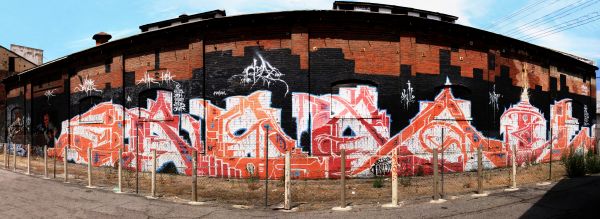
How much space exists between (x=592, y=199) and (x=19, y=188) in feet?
53.5

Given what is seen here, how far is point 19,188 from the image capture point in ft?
36.6

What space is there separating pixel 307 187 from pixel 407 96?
5.65 meters

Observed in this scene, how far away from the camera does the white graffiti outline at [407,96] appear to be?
13688 millimetres

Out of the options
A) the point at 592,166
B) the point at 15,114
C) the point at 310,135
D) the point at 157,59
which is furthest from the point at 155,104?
the point at 15,114

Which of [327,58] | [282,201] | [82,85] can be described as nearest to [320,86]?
[327,58]

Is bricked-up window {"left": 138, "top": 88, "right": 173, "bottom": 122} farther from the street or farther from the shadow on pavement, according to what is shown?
the shadow on pavement

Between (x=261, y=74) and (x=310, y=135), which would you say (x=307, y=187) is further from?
(x=261, y=74)

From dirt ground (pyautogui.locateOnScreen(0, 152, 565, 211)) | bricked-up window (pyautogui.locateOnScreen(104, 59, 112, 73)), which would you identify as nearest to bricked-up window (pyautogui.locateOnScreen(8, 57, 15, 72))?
bricked-up window (pyautogui.locateOnScreen(104, 59, 112, 73))

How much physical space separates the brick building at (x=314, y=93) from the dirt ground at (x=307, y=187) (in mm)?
826

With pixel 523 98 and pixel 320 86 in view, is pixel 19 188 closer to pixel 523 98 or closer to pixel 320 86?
pixel 320 86

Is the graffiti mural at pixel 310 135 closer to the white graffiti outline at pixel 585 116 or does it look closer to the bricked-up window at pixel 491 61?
the bricked-up window at pixel 491 61

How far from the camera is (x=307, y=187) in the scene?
11039 millimetres

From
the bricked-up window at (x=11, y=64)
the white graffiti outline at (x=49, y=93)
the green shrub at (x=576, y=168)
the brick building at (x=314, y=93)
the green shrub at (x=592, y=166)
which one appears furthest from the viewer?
the bricked-up window at (x=11, y=64)

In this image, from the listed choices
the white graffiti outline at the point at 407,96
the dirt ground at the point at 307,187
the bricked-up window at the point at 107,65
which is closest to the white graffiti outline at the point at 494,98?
the dirt ground at the point at 307,187
